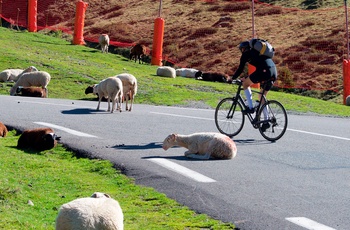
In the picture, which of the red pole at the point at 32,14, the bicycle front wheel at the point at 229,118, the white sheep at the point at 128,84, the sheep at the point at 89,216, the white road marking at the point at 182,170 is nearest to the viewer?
the sheep at the point at 89,216

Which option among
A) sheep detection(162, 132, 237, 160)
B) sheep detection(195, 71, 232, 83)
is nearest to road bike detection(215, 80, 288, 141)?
sheep detection(162, 132, 237, 160)

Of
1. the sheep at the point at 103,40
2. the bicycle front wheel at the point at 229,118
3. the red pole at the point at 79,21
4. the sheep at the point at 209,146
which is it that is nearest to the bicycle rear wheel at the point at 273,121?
the bicycle front wheel at the point at 229,118

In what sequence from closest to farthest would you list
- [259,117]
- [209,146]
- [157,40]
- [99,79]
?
[209,146] → [259,117] → [99,79] → [157,40]

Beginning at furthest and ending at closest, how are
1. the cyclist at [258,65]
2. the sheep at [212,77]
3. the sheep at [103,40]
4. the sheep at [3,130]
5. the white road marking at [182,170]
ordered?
the sheep at [103,40], the sheep at [212,77], the cyclist at [258,65], the sheep at [3,130], the white road marking at [182,170]

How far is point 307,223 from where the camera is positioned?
29.2 feet

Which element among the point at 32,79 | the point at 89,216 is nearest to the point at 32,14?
the point at 32,79

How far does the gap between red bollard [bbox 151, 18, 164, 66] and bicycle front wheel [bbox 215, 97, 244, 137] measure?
18434 mm

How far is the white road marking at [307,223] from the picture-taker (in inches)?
344

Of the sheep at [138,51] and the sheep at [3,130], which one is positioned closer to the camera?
the sheep at [3,130]

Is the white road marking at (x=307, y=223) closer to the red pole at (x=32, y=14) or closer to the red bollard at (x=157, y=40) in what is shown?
the red bollard at (x=157, y=40)

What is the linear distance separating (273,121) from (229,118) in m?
1.04

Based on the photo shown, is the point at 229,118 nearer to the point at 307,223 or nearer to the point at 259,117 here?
the point at 259,117

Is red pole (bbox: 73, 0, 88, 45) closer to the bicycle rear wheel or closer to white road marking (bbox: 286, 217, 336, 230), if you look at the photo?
the bicycle rear wheel

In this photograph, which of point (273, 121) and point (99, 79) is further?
point (99, 79)
